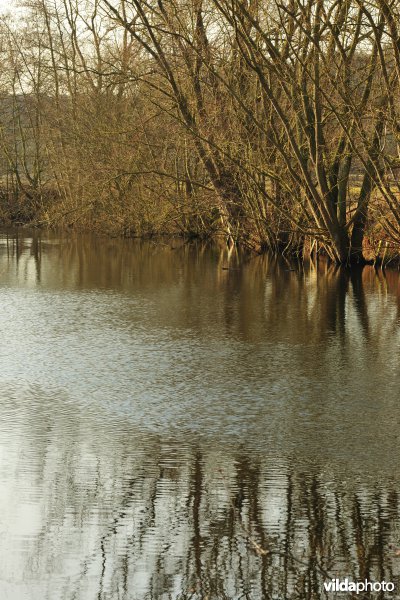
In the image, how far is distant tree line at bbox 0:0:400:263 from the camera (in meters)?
21.1

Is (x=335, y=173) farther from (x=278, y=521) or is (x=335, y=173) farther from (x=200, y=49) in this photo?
(x=278, y=521)

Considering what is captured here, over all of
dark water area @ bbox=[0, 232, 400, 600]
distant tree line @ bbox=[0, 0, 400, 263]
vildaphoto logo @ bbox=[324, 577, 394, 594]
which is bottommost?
dark water area @ bbox=[0, 232, 400, 600]

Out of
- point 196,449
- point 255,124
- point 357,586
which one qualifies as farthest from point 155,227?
point 357,586

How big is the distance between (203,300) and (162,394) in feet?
26.9

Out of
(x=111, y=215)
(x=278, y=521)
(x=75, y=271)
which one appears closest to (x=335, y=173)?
(x=75, y=271)

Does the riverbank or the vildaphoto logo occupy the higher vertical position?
the riverbank

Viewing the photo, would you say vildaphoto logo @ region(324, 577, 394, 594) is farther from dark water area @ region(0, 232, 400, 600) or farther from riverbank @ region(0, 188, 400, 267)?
riverbank @ region(0, 188, 400, 267)

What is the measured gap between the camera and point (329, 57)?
71.5ft

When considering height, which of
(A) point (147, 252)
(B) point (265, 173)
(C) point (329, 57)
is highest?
(C) point (329, 57)

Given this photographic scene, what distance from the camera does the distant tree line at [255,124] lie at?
69.1 ft

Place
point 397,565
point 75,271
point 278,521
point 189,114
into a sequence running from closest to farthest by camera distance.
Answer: point 397,565 < point 278,521 < point 75,271 < point 189,114

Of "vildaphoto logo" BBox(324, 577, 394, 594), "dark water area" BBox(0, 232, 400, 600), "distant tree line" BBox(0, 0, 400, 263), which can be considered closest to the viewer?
"vildaphoto logo" BBox(324, 577, 394, 594)

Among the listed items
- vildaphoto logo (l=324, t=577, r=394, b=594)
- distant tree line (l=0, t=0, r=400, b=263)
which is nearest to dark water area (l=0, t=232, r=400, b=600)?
vildaphoto logo (l=324, t=577, r=394, b=594)

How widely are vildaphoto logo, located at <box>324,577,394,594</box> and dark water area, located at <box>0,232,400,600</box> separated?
0.06m
